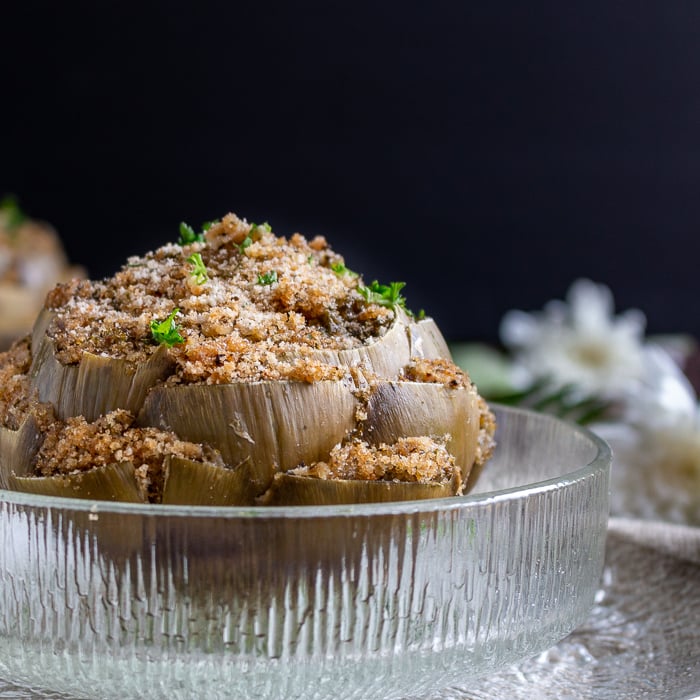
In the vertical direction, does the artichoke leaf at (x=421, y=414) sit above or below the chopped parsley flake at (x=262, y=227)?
below

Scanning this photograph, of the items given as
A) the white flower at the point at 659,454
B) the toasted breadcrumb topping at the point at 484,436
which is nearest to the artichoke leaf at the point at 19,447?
the toasted breadcrumb topping at the point at 484,436

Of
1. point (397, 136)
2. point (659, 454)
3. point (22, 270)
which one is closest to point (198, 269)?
point (659, 454)

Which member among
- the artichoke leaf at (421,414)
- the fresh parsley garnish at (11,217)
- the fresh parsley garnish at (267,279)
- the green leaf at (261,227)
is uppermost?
the fresh parsley garnish at (11,217)

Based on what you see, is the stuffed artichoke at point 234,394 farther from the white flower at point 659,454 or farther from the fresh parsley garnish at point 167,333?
the white flower at point 659,454

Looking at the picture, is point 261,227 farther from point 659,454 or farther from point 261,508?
point 659,454

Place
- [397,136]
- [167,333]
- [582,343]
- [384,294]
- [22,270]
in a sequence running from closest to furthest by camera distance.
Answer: [167,333]
[384,294]
[582,343]
[22,270]
[397,136]
